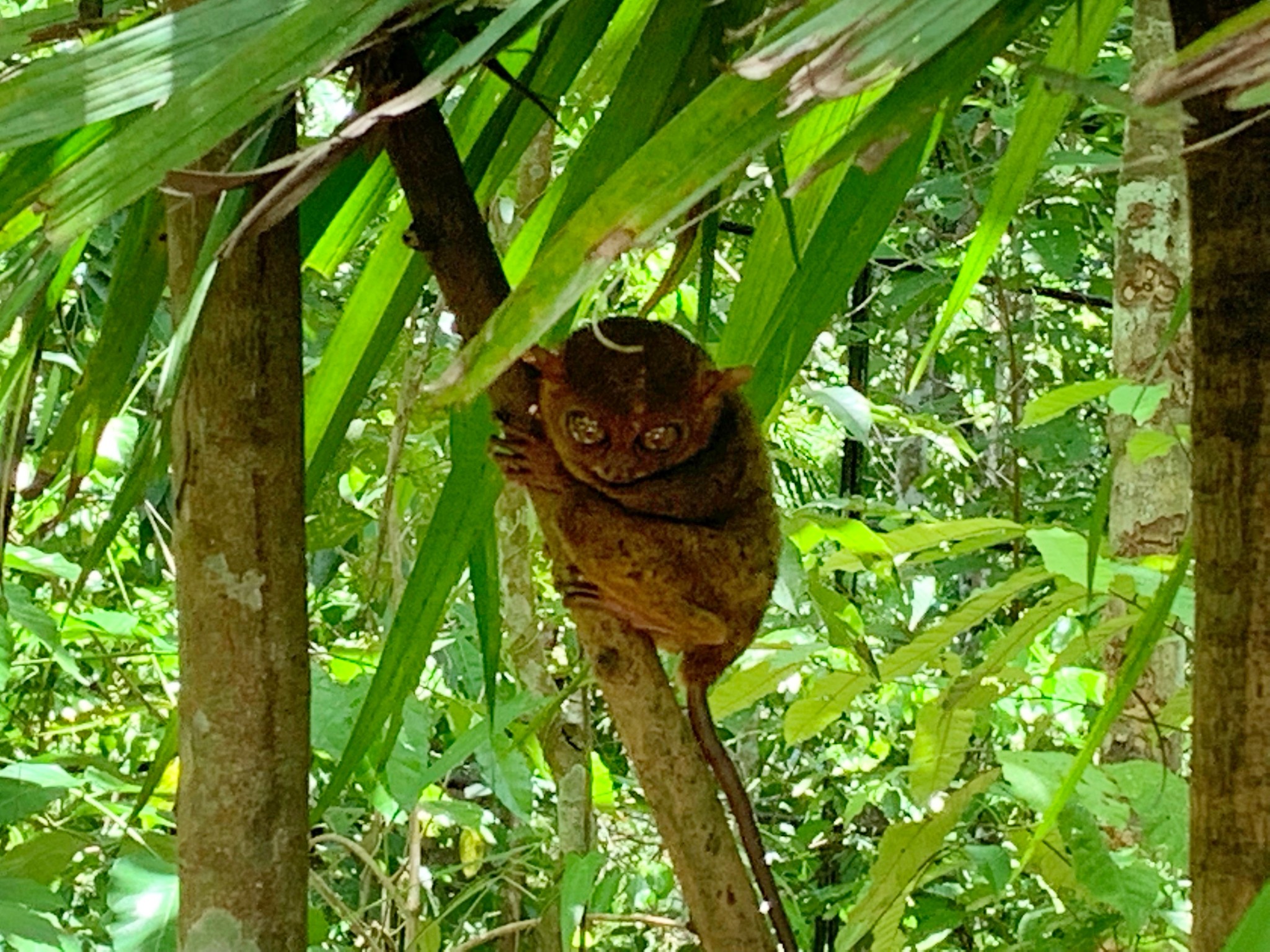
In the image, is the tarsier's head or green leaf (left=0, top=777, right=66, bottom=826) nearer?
green leaf (left=0, top=777, right=66, bottom=826)

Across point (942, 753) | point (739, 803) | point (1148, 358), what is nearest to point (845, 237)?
point (739, 803)

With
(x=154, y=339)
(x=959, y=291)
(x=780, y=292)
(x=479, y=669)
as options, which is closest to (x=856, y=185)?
(x=780, y=292)

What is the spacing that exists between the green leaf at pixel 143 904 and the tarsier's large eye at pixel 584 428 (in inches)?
28.6

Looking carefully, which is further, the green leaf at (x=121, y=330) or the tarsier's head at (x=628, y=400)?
the tarsier's head at (x=628, y=400)

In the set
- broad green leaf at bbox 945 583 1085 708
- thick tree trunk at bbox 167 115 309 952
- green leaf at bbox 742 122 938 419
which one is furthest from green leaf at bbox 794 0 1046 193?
broad green leaf at bbox 945 583 1085 708

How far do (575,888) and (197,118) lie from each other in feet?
4.26

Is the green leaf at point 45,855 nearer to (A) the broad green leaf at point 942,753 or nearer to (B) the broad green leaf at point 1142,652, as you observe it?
(A) the broad green leaf at point 942,753

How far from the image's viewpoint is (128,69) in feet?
2.18

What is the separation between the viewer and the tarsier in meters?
1.81

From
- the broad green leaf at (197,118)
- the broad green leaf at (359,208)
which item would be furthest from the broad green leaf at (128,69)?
the broad green leaf at (359,208)

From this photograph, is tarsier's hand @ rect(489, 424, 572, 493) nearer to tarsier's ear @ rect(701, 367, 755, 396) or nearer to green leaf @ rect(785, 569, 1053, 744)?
tarsier's ear @ rect(701, 367, 755, 396)

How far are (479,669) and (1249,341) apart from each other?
199 cm

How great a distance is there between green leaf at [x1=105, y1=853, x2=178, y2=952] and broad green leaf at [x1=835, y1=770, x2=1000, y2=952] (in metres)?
0.84

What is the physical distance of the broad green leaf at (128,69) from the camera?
0.60 metres
